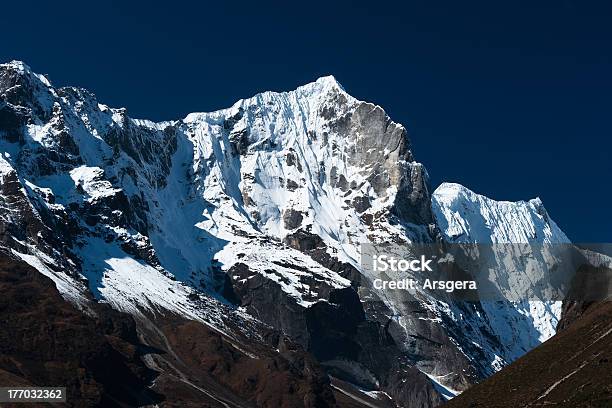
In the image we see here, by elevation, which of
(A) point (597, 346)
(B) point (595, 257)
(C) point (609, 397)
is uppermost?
(B) point (595, 257)

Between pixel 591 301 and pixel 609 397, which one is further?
pixel 591 301

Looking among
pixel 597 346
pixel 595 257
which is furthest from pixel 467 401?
pixel 595 257

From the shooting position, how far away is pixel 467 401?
128375mm

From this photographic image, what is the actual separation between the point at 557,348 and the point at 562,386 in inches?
628

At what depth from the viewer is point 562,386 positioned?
4626 inches

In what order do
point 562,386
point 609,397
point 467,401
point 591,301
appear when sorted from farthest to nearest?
point 591,301 < point 467,401 < point 562,386 < point 609,397

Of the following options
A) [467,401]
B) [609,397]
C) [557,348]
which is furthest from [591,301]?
[609,397]

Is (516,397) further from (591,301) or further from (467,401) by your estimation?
(591,301)

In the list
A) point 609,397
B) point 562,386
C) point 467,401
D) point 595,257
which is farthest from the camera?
point 595,257

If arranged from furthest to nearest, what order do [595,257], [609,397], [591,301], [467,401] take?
[595,257] < [591,301] < [467,401] < [609,397]

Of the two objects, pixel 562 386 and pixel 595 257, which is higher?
pixel 595 257

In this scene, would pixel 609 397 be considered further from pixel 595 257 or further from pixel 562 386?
pixel 595 257

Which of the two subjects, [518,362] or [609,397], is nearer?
[609,397]

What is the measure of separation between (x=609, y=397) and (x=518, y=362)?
102 feet
